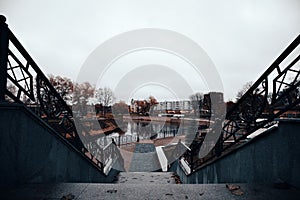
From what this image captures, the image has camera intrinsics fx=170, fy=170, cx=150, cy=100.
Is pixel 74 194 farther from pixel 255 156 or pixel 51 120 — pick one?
pixel 255 156

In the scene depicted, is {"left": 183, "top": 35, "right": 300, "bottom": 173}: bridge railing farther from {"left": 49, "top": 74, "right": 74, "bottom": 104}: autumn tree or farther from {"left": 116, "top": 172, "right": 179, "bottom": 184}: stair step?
{"left": 49, "top": 74, "right": 74, "bottom": 104}: autumn tree

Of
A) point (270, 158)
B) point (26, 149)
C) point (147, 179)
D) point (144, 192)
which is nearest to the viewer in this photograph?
point (144, 192)

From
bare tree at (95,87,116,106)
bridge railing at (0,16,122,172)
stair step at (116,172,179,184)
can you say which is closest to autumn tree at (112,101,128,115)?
bare tree at (95,87,116,106)

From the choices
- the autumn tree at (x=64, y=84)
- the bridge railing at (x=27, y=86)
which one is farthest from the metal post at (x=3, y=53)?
the autumn tree at (x=64, y=84)

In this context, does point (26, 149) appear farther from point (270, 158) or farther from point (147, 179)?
point (147, 179)

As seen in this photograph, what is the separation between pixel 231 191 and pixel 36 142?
276cm

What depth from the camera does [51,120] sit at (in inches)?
132

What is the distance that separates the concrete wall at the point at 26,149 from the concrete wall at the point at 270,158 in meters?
3.20

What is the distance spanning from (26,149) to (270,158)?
11.5 ft

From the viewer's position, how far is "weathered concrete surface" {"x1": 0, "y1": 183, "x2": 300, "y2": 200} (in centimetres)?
199

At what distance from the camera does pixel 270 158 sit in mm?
2529

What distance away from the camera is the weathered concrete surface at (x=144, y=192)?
1987 millimetres

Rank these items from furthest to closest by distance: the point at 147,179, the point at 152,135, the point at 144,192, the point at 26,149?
1. the point at 152,135
2. the point at 147,179
3. the point at 26,149
4. the point at 144,192

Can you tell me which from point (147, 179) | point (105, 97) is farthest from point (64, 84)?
point (147, 179)
